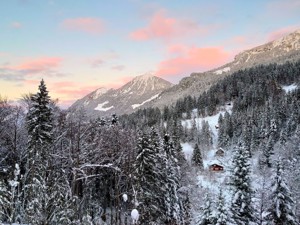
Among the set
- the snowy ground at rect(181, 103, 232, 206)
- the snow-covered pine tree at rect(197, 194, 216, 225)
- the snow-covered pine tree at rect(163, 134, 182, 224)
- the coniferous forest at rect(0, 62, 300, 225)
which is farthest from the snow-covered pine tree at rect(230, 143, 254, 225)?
the snow-covered pine tree at rect(163, 134, 182, 224)

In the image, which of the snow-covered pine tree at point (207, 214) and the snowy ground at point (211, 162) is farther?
the snowy ground at point (211, 162)

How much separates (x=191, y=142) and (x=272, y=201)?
120037mm

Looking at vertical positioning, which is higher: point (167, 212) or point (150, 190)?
point (150, 190)

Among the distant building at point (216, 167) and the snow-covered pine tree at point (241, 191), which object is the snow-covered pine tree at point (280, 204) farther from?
the distant building at point (216, 167)

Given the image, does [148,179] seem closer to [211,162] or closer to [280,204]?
[280,204]

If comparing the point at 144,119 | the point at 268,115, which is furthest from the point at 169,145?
the point at 144,119

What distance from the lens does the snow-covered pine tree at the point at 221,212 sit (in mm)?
28566

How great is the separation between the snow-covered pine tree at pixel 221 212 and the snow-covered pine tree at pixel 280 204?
727cm

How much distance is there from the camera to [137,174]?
34000mm

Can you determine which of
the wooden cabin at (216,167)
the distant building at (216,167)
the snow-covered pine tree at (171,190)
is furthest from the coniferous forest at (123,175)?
the distant building at (216,167)

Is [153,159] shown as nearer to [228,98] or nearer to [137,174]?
[137,174]

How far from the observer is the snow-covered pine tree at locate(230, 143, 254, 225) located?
32281mm

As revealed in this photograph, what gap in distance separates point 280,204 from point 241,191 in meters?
3.96

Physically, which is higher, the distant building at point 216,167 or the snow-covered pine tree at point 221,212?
the snow-covered pine tree at point 221,212
